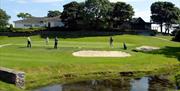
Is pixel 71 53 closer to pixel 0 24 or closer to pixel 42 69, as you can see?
pixel 42 69

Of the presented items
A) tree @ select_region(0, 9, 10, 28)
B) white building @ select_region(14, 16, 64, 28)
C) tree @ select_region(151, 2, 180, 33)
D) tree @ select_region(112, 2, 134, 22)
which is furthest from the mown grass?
tree @ select_region(0, 9, 10, 28)

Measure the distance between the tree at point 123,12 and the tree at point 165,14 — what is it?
101ft

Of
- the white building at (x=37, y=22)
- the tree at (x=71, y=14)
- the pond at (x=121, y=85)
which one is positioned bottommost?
the pond at (x=121, y=85)

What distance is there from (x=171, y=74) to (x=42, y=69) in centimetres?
1749

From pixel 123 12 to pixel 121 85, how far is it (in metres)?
92.4

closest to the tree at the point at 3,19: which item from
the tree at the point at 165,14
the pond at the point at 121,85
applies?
the tree at the point at 165,14

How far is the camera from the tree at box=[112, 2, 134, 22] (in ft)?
446

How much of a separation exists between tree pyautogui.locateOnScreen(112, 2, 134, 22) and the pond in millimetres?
86351

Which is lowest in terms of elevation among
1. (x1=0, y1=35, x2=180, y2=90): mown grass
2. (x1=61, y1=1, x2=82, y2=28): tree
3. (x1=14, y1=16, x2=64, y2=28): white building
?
(x1=0, y1=35, x2=180, y2=90): mown grass

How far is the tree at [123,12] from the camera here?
136 m

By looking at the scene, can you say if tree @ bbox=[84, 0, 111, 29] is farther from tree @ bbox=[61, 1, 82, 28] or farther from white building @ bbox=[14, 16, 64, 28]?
white building @ bbox=[14, 16, 64, 28]

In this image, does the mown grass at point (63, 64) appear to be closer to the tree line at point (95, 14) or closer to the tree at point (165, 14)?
the tree line at point (95, 14)

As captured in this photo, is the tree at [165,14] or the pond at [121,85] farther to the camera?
the tree at [165,14]

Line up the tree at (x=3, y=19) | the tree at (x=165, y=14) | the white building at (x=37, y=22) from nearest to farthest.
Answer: the white building at (x=37, y=22)
the tree at (x=165, y=14)
the tree at (x=3, y=19)
